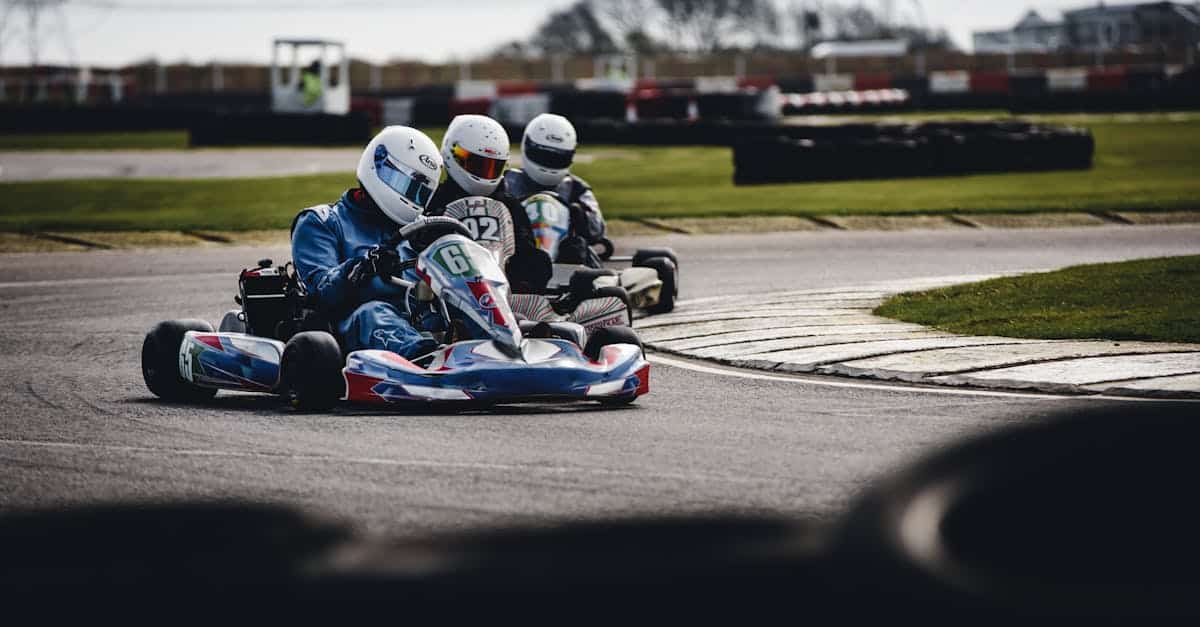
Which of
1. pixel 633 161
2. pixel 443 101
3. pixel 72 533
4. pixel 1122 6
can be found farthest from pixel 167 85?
pixel 72 533

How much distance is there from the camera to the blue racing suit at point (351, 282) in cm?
665

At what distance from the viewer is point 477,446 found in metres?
5.55

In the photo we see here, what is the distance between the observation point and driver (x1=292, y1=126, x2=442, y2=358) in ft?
22.2

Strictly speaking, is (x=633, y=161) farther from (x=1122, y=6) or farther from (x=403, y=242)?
(x=1122, y=6)

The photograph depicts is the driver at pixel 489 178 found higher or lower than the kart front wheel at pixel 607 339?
higher

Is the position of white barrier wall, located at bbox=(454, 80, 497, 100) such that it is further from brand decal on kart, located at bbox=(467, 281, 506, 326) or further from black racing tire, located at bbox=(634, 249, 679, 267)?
brand decal on kart, located at bbox=(467, 281, 506, 326)

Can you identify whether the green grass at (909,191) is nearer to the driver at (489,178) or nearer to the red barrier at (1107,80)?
the driver at (489,178)

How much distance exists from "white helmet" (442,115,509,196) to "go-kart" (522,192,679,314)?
3.14ft

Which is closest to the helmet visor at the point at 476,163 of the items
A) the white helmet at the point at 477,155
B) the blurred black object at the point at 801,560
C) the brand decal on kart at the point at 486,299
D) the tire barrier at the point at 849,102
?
the white helmet at the point at 477,155

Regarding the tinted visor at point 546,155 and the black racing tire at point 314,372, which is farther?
the tinted visor at point 546,155

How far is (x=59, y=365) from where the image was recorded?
8.05m

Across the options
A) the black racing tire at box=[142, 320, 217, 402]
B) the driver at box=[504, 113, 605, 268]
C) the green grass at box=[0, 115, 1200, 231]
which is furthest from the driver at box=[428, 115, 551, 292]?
the green grass at box=[0, 115, 1200, 231]

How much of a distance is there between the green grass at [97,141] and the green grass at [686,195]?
36.8 ft

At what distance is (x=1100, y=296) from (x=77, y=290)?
21.2 feet
